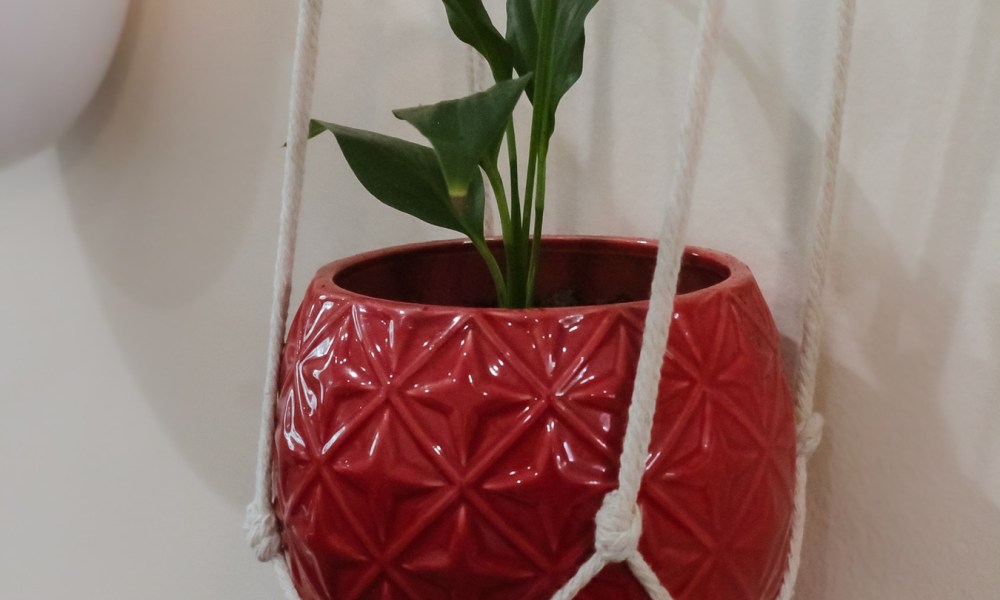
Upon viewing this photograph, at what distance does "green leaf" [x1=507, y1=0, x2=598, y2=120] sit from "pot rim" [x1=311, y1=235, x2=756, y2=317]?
0.33 ft

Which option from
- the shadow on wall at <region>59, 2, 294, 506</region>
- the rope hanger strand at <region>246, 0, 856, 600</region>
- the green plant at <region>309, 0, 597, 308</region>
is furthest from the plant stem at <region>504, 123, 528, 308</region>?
the shadow on wall at <region>59, 2, 294, 506</region>

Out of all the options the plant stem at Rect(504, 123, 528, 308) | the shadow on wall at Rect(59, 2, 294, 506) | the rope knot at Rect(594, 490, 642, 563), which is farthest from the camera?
the shadow on wall at Rect(59, 2, 294, 506)

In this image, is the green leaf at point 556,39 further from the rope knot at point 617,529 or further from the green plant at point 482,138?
the rope knot at point 617,529

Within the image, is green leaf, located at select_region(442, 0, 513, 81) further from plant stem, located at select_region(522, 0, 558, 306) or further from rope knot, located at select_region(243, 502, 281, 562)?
rope knot, located at select_region(243, 502, 281, 562)

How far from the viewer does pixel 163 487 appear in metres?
0.71

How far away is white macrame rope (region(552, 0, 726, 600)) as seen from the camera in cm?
29

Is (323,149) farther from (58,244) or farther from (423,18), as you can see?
(58,244)

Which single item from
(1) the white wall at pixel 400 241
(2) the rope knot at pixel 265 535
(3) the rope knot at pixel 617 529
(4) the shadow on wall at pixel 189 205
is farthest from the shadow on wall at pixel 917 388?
(4) the shadow on wall at pixel 189 205

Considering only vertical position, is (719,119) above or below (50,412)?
above

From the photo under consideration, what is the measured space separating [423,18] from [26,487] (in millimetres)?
621


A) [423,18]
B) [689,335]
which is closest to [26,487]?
[423,18]

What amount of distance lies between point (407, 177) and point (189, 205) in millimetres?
380

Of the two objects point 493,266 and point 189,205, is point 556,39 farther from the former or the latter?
point 189,205

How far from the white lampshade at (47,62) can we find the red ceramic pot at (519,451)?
0.32m
